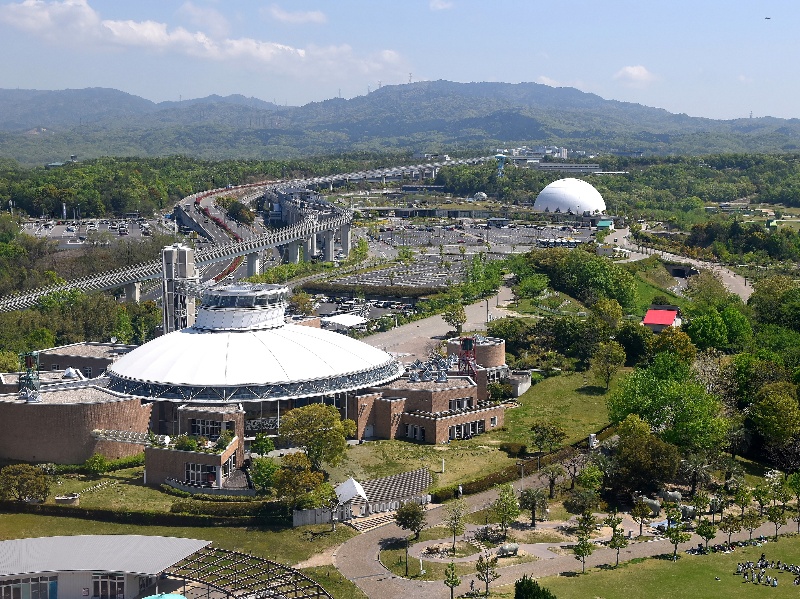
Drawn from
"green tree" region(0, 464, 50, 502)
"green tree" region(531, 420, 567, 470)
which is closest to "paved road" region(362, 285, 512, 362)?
"green tree" region(531, 420, 567, 470)

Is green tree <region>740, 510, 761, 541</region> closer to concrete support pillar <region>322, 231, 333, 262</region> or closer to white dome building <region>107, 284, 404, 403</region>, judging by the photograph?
white dome building <region>107, 284, 404, 403</region>

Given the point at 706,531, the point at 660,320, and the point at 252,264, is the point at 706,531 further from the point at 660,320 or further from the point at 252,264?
the point at 252,264

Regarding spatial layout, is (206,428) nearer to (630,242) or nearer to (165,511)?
(165,511)

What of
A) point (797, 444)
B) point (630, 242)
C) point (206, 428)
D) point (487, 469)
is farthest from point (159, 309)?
point (630, 242)

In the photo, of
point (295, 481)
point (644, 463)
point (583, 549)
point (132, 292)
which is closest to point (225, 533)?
point (295, 481)

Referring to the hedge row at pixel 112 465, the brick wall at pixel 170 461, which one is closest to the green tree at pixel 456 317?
the hedge row at pixel 112 465

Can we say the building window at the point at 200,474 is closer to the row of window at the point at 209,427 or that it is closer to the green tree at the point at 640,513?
the row of window at the point at 209,427
